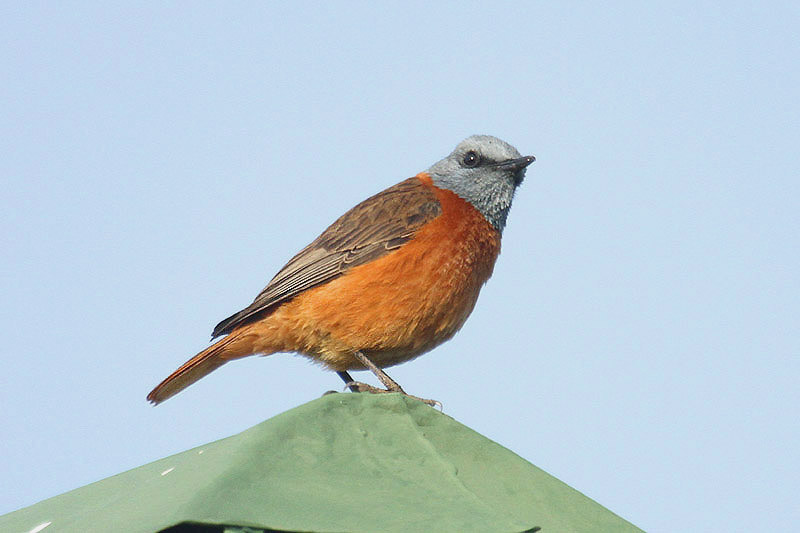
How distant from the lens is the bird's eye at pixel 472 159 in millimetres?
7738

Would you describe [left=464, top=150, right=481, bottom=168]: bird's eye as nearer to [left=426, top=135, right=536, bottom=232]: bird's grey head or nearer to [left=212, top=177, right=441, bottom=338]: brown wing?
[left=426, top=135, right=536, bottom=232]: bird's grey head

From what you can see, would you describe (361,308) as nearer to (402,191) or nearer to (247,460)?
(402,191)

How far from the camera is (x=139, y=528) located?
10.8 feet

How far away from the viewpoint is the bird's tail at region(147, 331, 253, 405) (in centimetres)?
698

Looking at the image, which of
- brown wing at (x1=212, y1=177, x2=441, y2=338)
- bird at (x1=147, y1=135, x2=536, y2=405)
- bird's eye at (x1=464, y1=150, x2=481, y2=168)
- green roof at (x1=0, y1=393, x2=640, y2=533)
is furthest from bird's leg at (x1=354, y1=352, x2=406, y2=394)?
green roof at (x1=0, y1=393, x2=640, y2=533)

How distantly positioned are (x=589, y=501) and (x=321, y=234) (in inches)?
151

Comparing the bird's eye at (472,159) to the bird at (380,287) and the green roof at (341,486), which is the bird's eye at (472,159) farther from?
the green roof at (341,486)

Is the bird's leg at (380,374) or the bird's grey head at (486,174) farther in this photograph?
the bird's grey head at (486,174)

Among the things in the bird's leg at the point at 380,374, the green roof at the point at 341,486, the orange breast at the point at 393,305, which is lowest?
the green roof at the point at 341,486

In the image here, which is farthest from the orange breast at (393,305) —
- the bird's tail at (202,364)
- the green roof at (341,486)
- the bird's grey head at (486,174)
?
the green roof at (341,486)

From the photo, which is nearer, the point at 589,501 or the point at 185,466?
the point at 185,466

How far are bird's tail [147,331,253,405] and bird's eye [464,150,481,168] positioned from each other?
7.28 feet

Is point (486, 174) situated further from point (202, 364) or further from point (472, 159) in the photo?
point (202, 364)

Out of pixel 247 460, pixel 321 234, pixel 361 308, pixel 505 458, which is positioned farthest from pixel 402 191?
pixel 247 460
